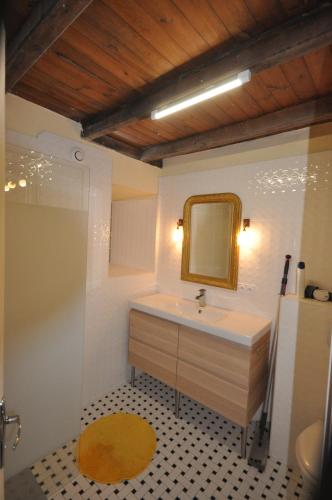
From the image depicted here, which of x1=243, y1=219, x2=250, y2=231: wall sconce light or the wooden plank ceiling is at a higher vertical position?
the wooden plank ceiling

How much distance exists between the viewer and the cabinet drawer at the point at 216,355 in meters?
1.86

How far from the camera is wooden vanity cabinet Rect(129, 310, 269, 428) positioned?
1.86 meters

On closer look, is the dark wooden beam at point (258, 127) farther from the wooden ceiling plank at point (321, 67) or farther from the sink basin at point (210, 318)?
the sink basin at point (210, 318)

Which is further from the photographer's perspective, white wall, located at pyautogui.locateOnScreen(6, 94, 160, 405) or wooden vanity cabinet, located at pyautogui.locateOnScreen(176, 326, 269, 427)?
white wall, located at pyautogui.locateOnScreen(6, 94, 160, 405)

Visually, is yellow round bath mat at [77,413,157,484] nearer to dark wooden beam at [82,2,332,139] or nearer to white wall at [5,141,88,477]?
white wall at [5,141,88,477]

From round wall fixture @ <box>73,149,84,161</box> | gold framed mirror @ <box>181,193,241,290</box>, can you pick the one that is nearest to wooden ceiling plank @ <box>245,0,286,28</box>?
gold framed mirror @ <box>181,193,241,290</box>

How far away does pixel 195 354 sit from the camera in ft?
6.98

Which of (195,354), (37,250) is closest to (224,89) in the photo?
(37,250)

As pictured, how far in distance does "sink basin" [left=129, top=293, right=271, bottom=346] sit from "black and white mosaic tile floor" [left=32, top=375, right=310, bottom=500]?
0.94 m

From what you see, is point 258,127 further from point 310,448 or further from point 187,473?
point 187,473

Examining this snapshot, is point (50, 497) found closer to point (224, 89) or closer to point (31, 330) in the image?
point (31, 330)

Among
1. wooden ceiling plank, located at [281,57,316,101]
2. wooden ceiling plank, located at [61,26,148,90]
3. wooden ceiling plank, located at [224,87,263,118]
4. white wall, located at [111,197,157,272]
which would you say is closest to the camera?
wooden ceiling plank, located at [61,26,148,90]

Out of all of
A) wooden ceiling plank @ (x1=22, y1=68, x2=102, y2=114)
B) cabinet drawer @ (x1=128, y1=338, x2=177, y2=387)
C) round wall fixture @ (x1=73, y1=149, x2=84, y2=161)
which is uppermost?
wooden ceiling plank @ (x1=22, y1=68, x2=102, y2=114)

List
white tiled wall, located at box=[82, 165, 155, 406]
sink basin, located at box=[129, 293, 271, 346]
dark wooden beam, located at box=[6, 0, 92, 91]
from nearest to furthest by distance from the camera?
dark wooden beam, located at box=[6, 0, 92, 91]
sink basin, located at box=[129, 293, 271, 346]
white tiled wall, located at box=[82, 165, 155, 406]
